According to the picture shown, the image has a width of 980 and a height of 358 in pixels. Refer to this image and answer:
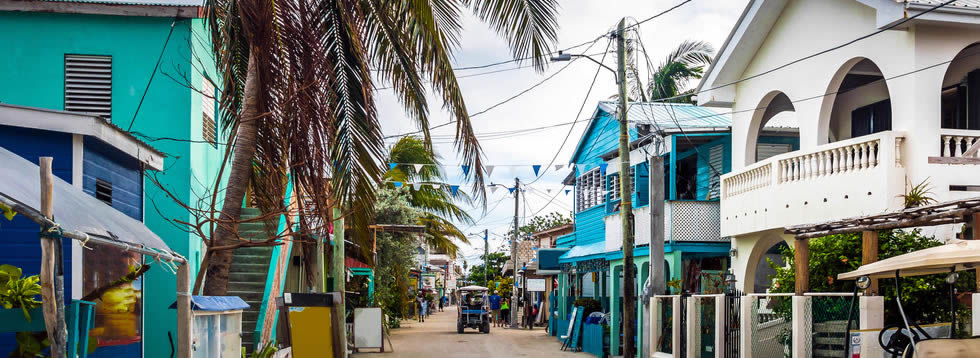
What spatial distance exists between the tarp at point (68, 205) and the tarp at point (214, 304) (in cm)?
64

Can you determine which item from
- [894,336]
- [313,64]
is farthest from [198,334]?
[894,336]

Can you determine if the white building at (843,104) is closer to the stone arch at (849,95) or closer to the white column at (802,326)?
the stone arch at (849,95)

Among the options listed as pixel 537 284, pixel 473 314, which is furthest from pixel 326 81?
pixel 537 284

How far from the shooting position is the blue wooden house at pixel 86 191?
9586mm

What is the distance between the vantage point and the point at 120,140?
1198cm

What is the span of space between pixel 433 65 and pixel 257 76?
85.1 inches

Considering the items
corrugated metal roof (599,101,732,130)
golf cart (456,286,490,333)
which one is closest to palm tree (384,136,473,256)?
golf cart (456,286,490,333)

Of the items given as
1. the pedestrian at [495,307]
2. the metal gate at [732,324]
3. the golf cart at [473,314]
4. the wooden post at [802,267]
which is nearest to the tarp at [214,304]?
the wooden post at [802,267]

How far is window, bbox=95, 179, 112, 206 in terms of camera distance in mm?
11695

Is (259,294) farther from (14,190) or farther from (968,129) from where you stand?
(968,129)

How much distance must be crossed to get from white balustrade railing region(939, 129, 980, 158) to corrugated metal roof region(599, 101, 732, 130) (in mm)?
8313

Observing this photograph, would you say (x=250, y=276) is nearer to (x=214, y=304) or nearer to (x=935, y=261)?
(x=214, y=304)

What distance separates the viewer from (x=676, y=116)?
2756 cm

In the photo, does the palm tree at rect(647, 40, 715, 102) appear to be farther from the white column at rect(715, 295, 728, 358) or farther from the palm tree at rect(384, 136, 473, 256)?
the white column at rect(715, 295, 728, 358)
